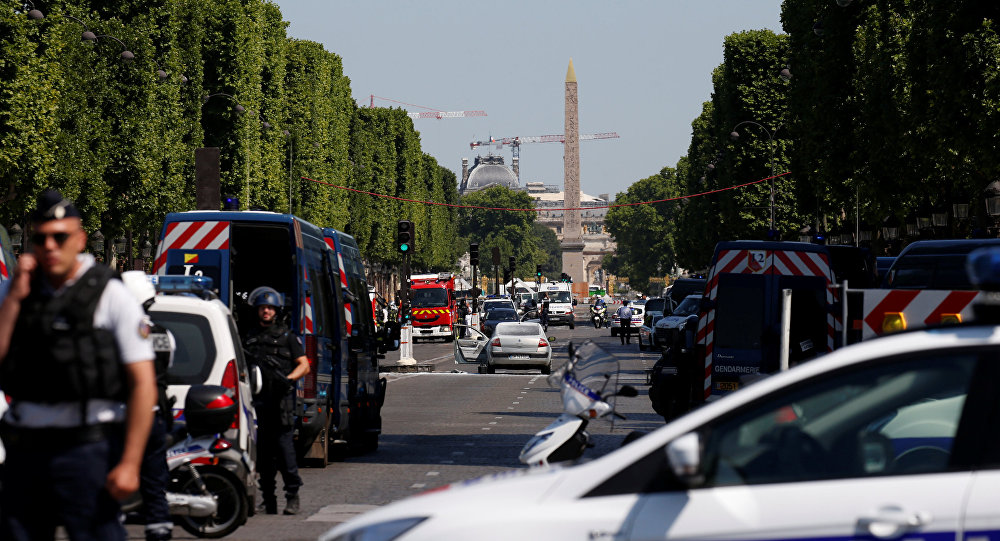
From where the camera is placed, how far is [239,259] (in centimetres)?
1669

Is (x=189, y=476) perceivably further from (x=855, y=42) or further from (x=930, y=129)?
(x=855, y=42)

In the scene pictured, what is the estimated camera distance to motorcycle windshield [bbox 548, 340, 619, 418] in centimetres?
879

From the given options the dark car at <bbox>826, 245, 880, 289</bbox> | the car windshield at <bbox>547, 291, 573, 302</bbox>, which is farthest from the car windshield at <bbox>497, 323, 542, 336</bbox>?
the car windshield at <bbox>547, 291, 573, 302</bbox>

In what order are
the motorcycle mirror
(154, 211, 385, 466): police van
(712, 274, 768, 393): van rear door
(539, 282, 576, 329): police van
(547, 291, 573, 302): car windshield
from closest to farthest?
the motorcycle mirror, (154, 211, 385, 466): police van, (712, 274, 768, 393): van rear door, (539, 282, 576, 329): police van, (547, 291, 573, 302): car windshield

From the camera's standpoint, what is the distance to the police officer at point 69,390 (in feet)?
17.6

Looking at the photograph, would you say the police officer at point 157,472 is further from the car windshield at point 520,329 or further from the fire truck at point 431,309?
the fire truck at point 431,309

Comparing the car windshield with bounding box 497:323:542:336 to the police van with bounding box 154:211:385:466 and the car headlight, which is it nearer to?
the police van with bounding box 154:211:385:466

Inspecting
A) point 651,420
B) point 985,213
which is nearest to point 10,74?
point 651,420

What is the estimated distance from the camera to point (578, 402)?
8.80 metres

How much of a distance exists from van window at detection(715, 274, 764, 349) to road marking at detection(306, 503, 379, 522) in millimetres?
6087

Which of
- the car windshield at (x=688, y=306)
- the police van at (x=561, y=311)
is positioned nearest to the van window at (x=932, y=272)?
the car windshield at (x=688, y=306)

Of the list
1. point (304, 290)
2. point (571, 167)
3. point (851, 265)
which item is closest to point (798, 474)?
point (304, 290)

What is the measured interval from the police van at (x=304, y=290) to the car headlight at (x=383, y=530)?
7.80 meters

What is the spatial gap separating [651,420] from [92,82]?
26.3m
